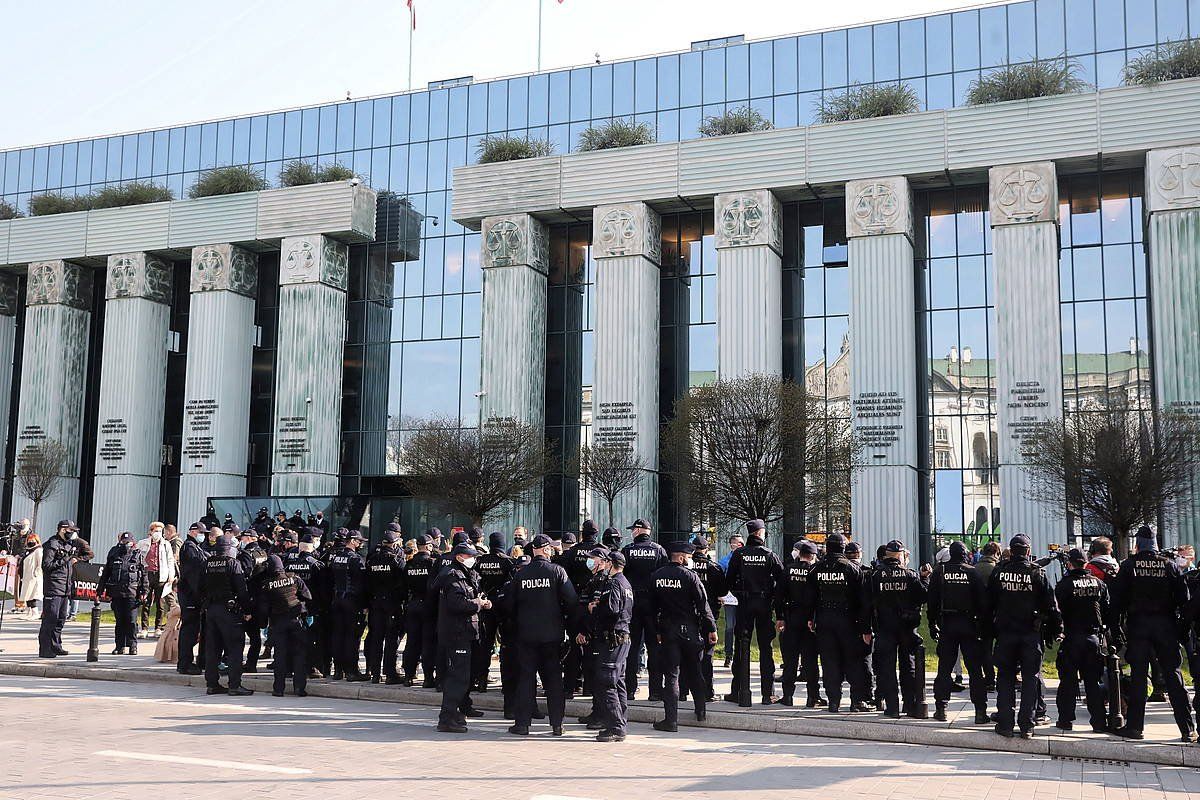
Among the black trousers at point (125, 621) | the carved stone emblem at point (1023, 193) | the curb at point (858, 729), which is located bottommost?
the curb at point (858, 729)

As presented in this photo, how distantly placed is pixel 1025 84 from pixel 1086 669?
88.4 feet

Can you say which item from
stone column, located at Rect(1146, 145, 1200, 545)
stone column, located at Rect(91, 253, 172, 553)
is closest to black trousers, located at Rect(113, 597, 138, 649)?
stone column, located at Rect(91, 253, 172, 553)

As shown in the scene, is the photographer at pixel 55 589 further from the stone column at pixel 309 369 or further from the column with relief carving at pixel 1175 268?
the column with relief carving at pixel 1175 268

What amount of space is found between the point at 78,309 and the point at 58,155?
11.1 meters

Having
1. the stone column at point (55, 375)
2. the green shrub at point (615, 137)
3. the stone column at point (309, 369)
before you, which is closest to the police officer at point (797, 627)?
the green shrub at point (615, 137)

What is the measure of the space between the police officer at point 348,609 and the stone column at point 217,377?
27.9m

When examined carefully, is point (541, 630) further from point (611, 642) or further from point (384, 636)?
point (384, 636)

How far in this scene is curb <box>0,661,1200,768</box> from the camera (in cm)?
1073

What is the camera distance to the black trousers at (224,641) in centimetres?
1430

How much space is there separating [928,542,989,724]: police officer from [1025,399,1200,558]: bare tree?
1584 centimetres

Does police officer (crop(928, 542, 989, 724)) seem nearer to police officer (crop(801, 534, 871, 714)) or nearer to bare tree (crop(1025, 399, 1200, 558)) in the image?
police officer (crop(801, 534, 871, 714))

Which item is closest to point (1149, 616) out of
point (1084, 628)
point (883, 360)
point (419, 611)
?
point (1084, 628)

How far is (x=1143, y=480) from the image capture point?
2592 cm

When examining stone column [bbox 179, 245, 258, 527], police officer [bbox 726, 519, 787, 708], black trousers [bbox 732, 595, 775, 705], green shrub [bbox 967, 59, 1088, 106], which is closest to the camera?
black trousers [bbox 732, 595, 775, 705]
